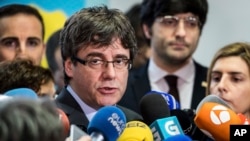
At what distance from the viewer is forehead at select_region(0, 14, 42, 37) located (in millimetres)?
4258

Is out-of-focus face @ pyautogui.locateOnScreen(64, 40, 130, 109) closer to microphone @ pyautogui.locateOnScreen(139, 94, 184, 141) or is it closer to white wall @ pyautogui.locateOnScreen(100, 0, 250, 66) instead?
microphone @ pyautogui.locateOnScreen(139, 94, 184, 141)

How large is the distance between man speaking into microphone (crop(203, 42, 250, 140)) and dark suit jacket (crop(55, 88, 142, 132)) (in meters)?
Answer: 0.72

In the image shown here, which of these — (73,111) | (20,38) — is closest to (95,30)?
(73,111)

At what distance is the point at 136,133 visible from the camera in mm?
2416

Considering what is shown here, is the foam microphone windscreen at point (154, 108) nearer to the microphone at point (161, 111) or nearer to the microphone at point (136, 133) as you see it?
the microphone at point (161, 111)

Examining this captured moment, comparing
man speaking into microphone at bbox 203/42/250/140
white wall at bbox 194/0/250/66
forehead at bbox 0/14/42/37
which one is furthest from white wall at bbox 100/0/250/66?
man speaking into microphone at bbox 203/42/250/140

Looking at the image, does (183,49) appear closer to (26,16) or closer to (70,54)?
(26,16)

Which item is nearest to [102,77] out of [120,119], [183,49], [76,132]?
[120,119]

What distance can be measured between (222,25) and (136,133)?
12.3 feet

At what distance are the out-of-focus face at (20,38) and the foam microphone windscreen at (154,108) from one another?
1.50 meters

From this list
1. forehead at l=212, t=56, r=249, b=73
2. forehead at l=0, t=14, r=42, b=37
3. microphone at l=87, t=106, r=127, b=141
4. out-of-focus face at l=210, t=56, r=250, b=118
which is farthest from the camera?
forehead at l=0, t=14, r=42, b=37

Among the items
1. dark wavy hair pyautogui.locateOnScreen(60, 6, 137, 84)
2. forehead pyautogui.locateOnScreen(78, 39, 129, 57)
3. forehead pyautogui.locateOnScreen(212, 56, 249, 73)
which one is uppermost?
dark wavy hair pyautogui.locateOnScreen(60, 6, 137, 84)

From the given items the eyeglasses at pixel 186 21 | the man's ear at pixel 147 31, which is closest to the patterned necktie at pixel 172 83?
the eyeglasses at pixel 186 21

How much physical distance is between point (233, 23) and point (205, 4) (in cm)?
144
